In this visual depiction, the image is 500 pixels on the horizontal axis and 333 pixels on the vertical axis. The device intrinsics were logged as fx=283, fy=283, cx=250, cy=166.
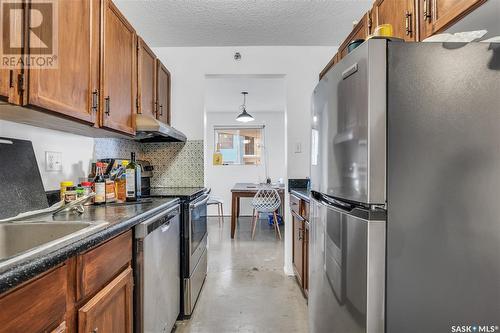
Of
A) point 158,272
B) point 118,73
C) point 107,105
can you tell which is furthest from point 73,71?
point 158,272

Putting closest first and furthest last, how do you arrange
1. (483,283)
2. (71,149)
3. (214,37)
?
(483,283) → (71,149) → (214,37)

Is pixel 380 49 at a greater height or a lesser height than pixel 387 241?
greater

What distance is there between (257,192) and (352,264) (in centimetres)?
327

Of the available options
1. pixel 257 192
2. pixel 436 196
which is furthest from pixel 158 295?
pixel 257 192

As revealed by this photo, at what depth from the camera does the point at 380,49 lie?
0.95 m

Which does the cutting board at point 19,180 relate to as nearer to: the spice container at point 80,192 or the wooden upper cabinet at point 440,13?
the spice container at point 80,192

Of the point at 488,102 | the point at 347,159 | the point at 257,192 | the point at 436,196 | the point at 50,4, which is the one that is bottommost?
the point at 257,192

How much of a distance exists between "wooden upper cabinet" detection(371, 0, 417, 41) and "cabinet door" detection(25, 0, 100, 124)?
4.92 ft

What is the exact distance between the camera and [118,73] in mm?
1690

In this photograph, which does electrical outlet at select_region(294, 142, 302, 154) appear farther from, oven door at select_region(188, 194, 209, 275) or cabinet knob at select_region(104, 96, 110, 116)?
cabinet knob at select_region(104, 96, 110, 116)

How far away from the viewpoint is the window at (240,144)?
6129 mm

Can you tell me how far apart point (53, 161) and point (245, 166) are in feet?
15.1

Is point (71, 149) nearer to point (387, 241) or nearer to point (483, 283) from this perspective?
point (387, 241)

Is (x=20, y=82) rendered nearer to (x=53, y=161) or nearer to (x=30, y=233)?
(x=30, y=233)
